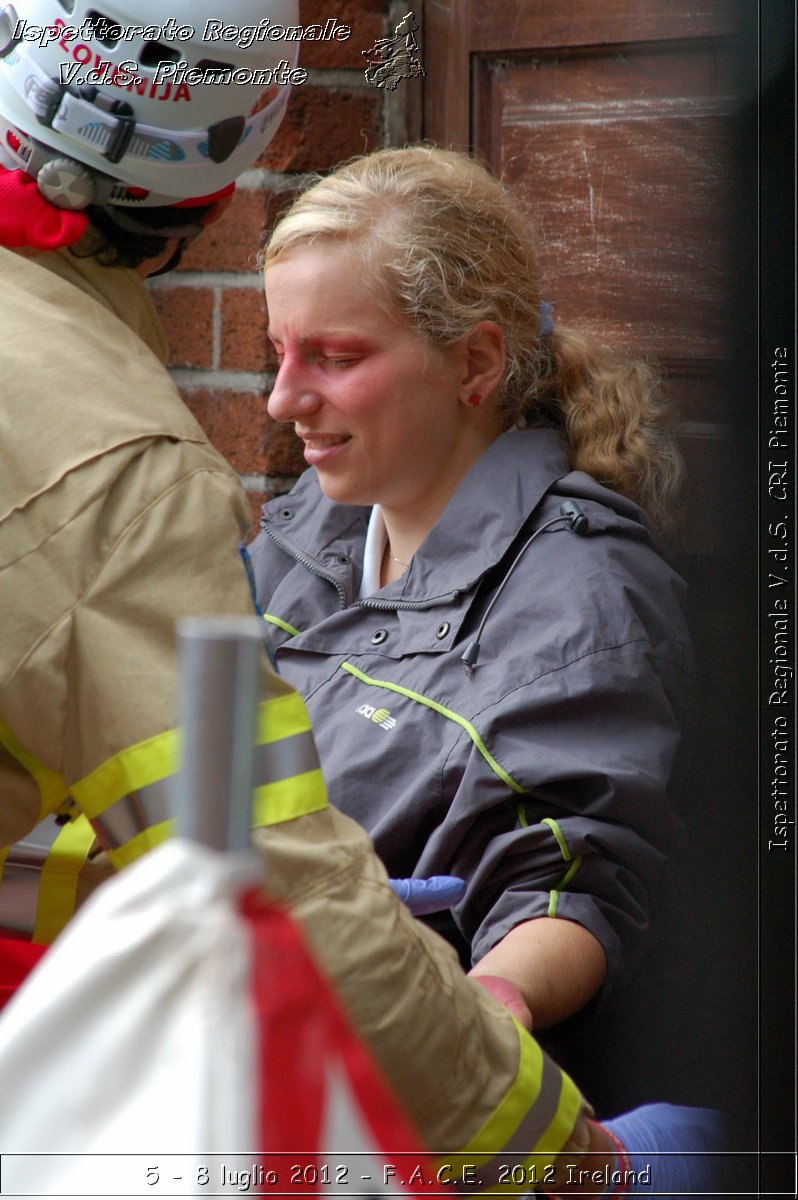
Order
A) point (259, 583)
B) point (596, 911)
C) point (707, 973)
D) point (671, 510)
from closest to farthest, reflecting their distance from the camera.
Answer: point (707, 973) → point (596, 911) → point (671, 510) → point (259, 583)

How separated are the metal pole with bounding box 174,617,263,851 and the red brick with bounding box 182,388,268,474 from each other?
163 cm

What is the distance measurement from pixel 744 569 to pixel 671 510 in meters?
0.75

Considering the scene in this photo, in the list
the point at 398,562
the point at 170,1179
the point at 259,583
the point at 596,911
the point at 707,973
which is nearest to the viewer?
the point at 170,1179

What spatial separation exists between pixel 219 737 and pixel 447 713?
1.00 metres

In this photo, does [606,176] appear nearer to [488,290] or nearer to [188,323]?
[488,290]

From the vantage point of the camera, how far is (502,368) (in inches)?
65.6

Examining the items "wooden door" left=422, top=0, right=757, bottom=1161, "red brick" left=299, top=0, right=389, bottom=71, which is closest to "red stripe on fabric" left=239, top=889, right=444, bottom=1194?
"wooden door" left=422, top=0, right=757, bottom=1161

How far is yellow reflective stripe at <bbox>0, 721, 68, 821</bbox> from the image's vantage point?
897mm

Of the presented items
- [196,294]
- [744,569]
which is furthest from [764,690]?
[196,294]

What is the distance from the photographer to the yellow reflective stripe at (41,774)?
0.90m

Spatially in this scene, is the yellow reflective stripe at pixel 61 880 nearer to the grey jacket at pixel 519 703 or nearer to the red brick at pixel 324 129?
the grey jacket at pixel 519 703

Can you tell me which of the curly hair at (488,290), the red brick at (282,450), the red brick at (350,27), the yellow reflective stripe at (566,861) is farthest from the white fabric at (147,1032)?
the red brick at (350,27)

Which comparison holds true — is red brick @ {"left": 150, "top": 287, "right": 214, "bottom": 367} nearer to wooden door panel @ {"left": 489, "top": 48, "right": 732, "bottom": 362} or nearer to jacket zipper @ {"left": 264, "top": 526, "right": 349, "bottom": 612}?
jacket zipper @ {"left": 264, "top": 526, "right": 349, "bottom": 612}

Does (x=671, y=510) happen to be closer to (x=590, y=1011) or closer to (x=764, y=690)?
(x=590, y=1011)
